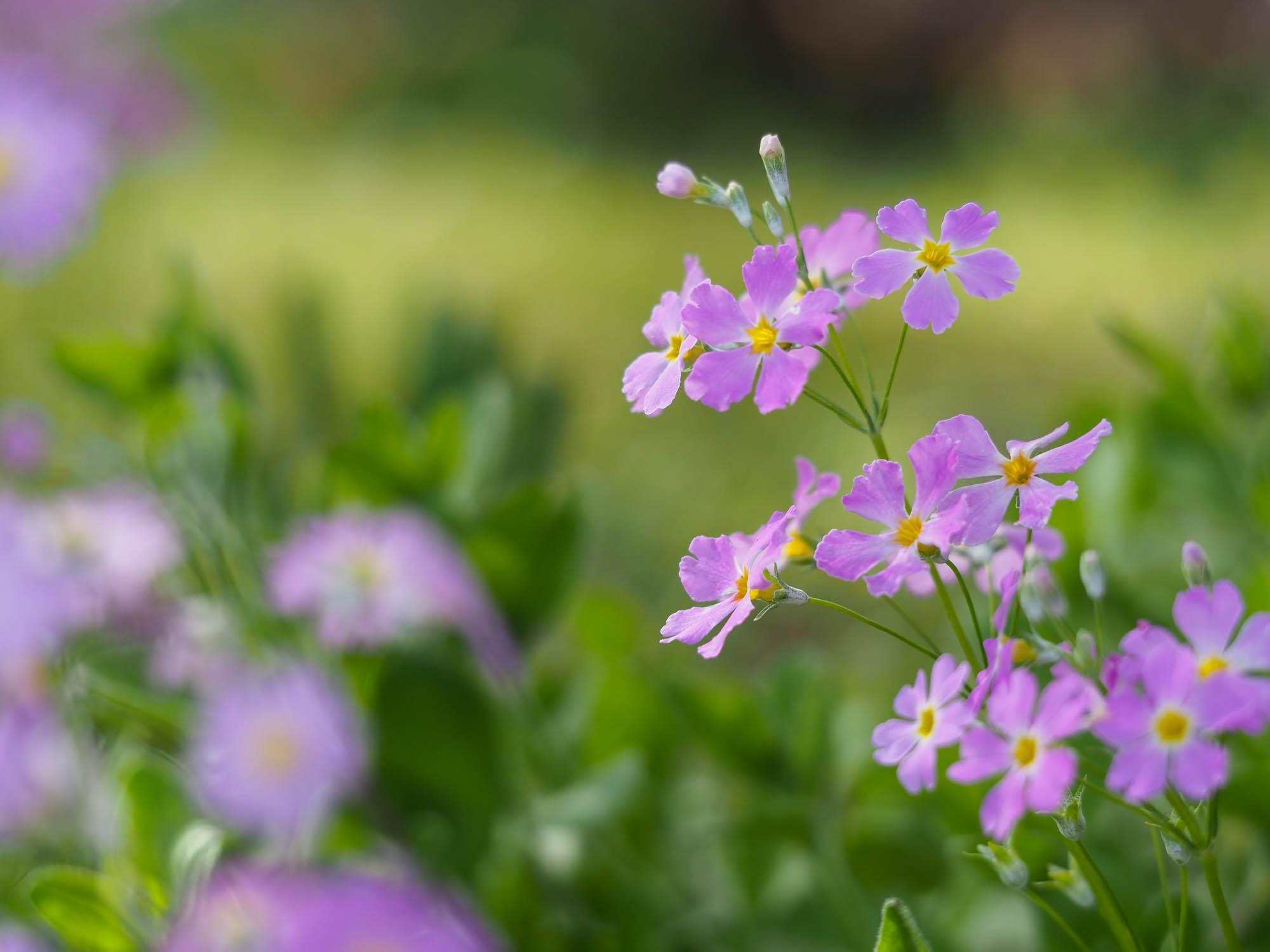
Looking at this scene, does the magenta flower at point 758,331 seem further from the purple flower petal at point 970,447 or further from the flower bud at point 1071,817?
the flower bud at point 1071,817

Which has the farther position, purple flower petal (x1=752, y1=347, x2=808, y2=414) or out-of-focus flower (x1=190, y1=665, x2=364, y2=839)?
out-of-focus flower (x1=190, y1=665, x2=364, y2=839)

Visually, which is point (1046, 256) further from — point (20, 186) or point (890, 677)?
point (20, 186)

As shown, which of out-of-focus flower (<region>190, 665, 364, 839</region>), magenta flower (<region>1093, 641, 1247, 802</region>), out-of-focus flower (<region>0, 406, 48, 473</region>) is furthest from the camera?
out-of-focus flower (<region>0, 406, 48, 473</region>)

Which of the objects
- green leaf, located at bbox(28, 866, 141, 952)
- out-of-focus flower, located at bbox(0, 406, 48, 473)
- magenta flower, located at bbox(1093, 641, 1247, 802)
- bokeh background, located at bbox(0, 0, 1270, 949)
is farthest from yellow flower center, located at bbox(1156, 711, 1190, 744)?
out-of-focus flower, located at bbox(0, 406, 48, 473)

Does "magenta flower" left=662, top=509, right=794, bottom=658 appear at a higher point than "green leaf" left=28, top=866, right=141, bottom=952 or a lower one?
higher

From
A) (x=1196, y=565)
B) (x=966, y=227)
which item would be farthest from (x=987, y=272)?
(x=1196, y=565)

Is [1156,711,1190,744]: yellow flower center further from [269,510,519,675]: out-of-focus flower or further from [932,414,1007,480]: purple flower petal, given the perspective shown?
[269,510,519,675]: out-of-focus flower

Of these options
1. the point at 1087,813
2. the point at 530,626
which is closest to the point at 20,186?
the point at 530,626
